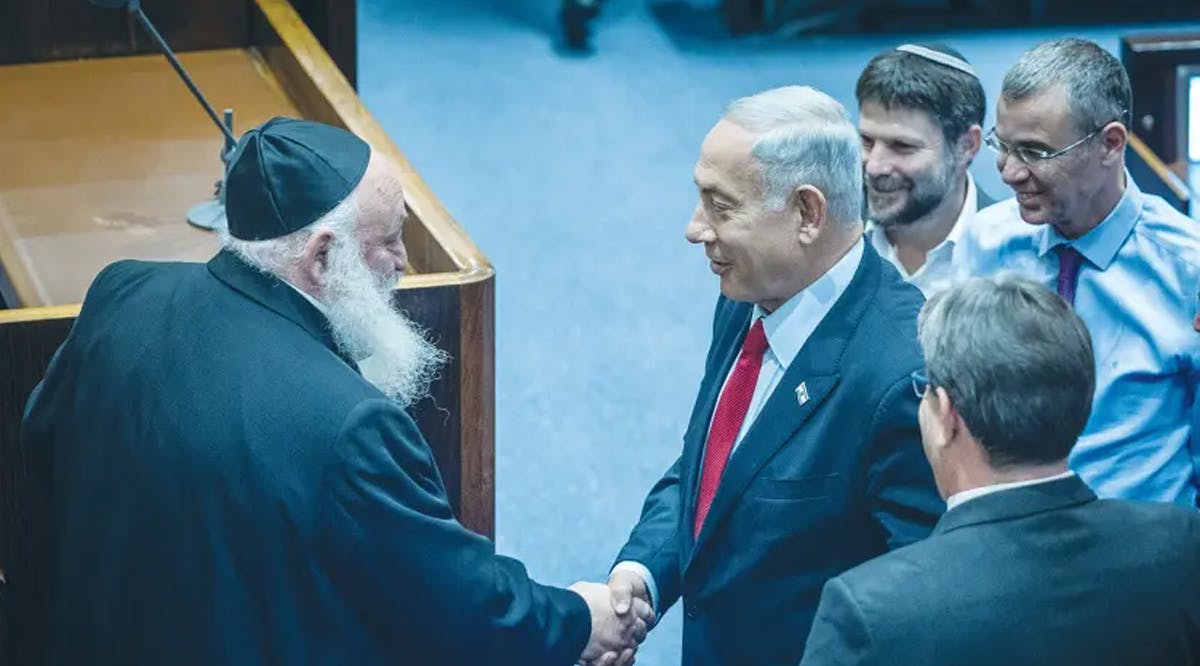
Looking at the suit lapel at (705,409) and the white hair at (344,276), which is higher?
the white hair at (344,276)

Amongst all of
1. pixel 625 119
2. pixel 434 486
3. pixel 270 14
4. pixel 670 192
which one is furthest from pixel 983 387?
pixel 625 119

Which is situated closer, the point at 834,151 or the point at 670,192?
the point at 834,151

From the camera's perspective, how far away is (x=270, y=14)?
4.13m

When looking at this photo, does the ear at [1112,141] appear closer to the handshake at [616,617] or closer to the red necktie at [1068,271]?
the red necktie at [1068,271]

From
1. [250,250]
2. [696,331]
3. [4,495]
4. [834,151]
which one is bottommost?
[696,331]

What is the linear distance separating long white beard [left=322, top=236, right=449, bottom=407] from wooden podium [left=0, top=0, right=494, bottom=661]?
18cm

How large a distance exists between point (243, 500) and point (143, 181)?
152 centimetres

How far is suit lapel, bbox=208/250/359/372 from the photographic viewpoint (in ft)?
8.15

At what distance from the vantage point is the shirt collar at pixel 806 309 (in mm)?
2502

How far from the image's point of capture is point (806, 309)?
2.51 meters

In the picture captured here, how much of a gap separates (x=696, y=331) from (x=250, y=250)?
299 centimetres

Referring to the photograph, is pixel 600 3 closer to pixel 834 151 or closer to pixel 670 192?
pixel 670 192

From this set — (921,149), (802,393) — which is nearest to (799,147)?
(802,393)

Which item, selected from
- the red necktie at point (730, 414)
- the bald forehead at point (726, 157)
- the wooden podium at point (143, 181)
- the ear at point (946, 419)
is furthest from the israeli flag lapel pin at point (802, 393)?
the wooden podium at point (143, 181)
